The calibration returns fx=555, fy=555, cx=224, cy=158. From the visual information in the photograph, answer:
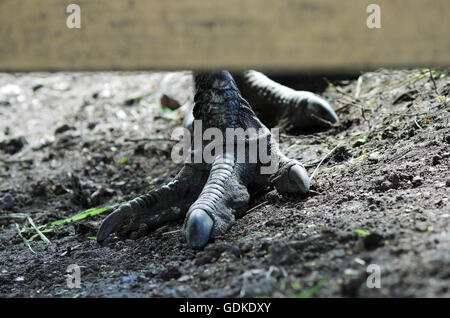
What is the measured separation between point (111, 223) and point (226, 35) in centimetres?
167

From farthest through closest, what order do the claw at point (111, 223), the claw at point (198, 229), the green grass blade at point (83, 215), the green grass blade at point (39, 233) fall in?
1. the green grass blade at point (83, 215)
2. the green grass blade at point (39, 233)
3. the claw at point (111, 223)
4. the claw at point (198, 229)

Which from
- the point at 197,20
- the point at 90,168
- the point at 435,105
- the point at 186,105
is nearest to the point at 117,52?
the point at 197,20

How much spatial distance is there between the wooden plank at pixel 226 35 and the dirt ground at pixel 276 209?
707 mm

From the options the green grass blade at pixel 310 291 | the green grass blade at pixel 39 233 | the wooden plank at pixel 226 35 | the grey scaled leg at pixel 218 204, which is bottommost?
the green grass blade at pixel 39 233

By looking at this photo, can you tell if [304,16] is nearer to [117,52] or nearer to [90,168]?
[117,52]

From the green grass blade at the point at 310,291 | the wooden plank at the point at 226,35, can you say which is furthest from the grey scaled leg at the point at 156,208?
the wooden plank at the point at 226,35

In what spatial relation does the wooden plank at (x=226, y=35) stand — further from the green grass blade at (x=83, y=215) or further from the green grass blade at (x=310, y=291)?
the green grass blade at (x=83, y=215)

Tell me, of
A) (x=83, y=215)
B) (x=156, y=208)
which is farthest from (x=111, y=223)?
(x=83, y=215)

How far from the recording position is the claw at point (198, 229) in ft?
7.66

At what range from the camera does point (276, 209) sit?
2.58m

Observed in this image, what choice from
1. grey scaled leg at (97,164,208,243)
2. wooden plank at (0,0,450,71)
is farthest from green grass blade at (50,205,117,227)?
wooden plank at (0,0,450,71)

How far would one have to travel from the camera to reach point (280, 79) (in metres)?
4.57

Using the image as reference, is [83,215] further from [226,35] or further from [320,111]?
[226,35]

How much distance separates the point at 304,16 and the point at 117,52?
46cm
